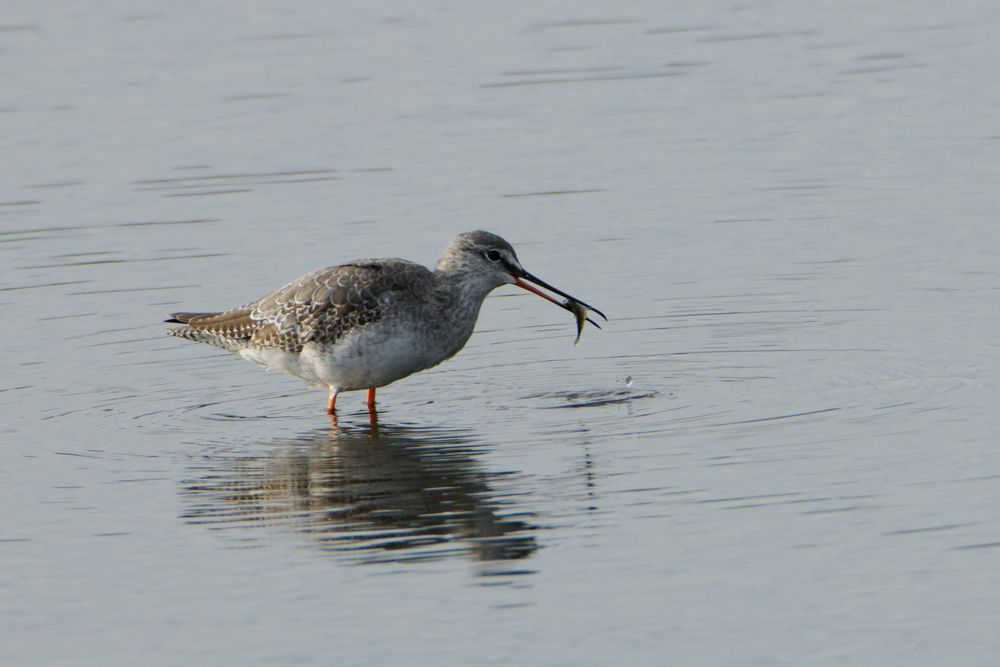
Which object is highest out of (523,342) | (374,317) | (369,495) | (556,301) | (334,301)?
(334,301)

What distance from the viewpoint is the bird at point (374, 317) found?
1580cm

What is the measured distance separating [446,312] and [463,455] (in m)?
2.05

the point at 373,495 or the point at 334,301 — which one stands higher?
the point at 334,301

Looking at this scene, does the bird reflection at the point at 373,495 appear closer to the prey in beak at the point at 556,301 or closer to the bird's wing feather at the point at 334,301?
the bird's wing feather at the point at 334,301

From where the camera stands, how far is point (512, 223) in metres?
21.6

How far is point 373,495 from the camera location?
13.5 meters

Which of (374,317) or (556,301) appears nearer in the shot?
(374,317)

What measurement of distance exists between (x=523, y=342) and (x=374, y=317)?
2737 millimetres

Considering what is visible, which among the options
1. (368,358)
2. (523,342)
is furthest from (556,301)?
(368,358)

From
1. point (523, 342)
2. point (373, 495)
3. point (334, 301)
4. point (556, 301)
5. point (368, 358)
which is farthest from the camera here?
point (523, 342)

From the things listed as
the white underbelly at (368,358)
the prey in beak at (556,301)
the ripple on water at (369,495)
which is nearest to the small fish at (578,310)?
the prey in beak at (556,301)

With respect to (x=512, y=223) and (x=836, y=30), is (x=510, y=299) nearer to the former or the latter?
(x=512, y=223)

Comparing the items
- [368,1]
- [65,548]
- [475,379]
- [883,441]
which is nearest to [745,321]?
[475,379]

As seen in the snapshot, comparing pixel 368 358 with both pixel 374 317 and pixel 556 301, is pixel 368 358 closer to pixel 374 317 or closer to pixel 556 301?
pixel 374 317
